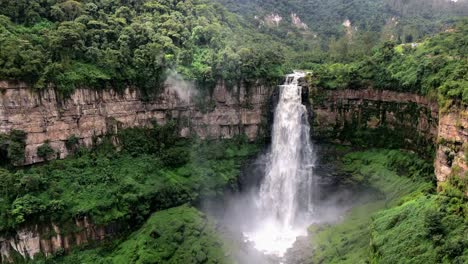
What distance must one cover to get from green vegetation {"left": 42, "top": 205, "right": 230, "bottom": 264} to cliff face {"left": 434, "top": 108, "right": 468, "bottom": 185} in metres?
16.7

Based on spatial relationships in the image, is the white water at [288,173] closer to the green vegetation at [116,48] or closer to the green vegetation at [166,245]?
the green vegetation at [116,48]

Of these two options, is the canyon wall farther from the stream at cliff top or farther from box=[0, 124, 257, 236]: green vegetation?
box=[0, 124, 257, 236]: green vegetation

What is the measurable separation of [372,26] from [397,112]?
45.0 meters

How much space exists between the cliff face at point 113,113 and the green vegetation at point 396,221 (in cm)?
1157

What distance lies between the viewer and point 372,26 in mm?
77312

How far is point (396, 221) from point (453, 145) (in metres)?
6.44

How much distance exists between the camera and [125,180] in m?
32.9

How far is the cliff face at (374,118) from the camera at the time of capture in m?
35.1

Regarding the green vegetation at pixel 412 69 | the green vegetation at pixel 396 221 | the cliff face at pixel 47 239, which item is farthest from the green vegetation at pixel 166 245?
the green vegetation at pixel 412 69

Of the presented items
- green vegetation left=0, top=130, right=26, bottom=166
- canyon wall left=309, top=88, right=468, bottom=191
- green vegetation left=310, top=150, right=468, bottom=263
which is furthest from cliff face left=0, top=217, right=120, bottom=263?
canyon wall left=309, top=88, right=468, bottom=191

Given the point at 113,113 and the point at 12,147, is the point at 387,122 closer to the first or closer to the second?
the point at 113,113

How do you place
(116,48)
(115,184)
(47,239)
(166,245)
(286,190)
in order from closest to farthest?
(47,239) < (166,245) < (115,184) < (116,48) < (286,190)

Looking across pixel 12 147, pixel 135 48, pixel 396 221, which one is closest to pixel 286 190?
pixel 396 221

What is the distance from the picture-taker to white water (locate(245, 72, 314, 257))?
38.3 m
